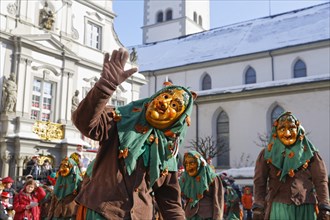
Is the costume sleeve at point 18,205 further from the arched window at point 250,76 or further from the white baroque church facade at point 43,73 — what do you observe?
the arched window at point 250,76

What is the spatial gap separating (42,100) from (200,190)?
14924 mm

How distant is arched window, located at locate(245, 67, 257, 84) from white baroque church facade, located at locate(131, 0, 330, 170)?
0.08 meters

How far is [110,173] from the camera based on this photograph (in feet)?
9.59

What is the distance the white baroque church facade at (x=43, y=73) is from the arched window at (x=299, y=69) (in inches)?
605

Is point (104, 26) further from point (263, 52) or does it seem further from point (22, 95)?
point (263, 52)

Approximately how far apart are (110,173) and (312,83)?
2780 centimetres

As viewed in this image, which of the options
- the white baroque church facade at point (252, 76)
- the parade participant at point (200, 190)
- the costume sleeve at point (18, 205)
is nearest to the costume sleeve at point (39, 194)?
the costume sleeve at point (18, 205)

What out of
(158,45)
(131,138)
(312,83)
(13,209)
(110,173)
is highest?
(158,45)

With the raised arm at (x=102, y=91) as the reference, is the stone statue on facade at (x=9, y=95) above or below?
above

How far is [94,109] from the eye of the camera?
2635 mm

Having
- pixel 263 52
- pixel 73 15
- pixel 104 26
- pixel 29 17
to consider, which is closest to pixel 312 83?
pixel 263 52

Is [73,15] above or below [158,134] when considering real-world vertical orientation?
above

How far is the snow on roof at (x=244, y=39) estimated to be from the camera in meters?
34.2

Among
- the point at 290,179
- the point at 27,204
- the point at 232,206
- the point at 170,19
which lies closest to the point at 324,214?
the point at 290,179
